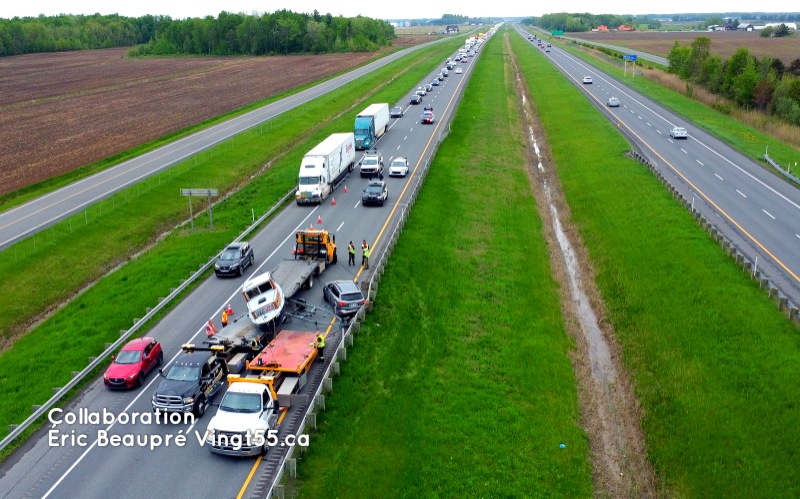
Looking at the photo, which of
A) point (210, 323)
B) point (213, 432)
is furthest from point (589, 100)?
point (213, 432)

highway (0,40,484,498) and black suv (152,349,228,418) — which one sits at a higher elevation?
black suv (152,349,228,418)

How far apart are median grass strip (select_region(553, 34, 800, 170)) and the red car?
173ft

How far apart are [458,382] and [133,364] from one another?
39.4 feet

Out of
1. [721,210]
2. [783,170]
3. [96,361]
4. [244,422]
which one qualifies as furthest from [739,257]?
[96,361]

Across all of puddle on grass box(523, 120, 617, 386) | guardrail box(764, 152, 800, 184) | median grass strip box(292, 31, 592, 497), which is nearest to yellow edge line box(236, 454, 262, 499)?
median grass strip box(292, 31, 592, 497)

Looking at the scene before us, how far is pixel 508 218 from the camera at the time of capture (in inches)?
1988

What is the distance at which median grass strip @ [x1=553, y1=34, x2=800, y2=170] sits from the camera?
67.1m

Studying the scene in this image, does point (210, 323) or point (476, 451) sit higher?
point (210, 323)

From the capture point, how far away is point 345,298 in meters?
32.2

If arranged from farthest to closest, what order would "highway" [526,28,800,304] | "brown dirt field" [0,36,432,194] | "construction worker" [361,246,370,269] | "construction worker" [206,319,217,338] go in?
"brown dirt field" [0,36,432,194] < "highway" [526,28,800,304] < "construction worker" [361,246,370,269] < "construction worker" [206,319,217,338]

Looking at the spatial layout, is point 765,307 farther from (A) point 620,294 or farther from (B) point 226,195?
(B) point 226,195

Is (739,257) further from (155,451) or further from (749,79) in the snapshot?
(749,79)

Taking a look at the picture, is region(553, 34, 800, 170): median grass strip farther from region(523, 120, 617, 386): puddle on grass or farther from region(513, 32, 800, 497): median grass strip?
region(523, 120, 617, 386): puddle on grass

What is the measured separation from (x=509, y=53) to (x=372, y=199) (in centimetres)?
15748
